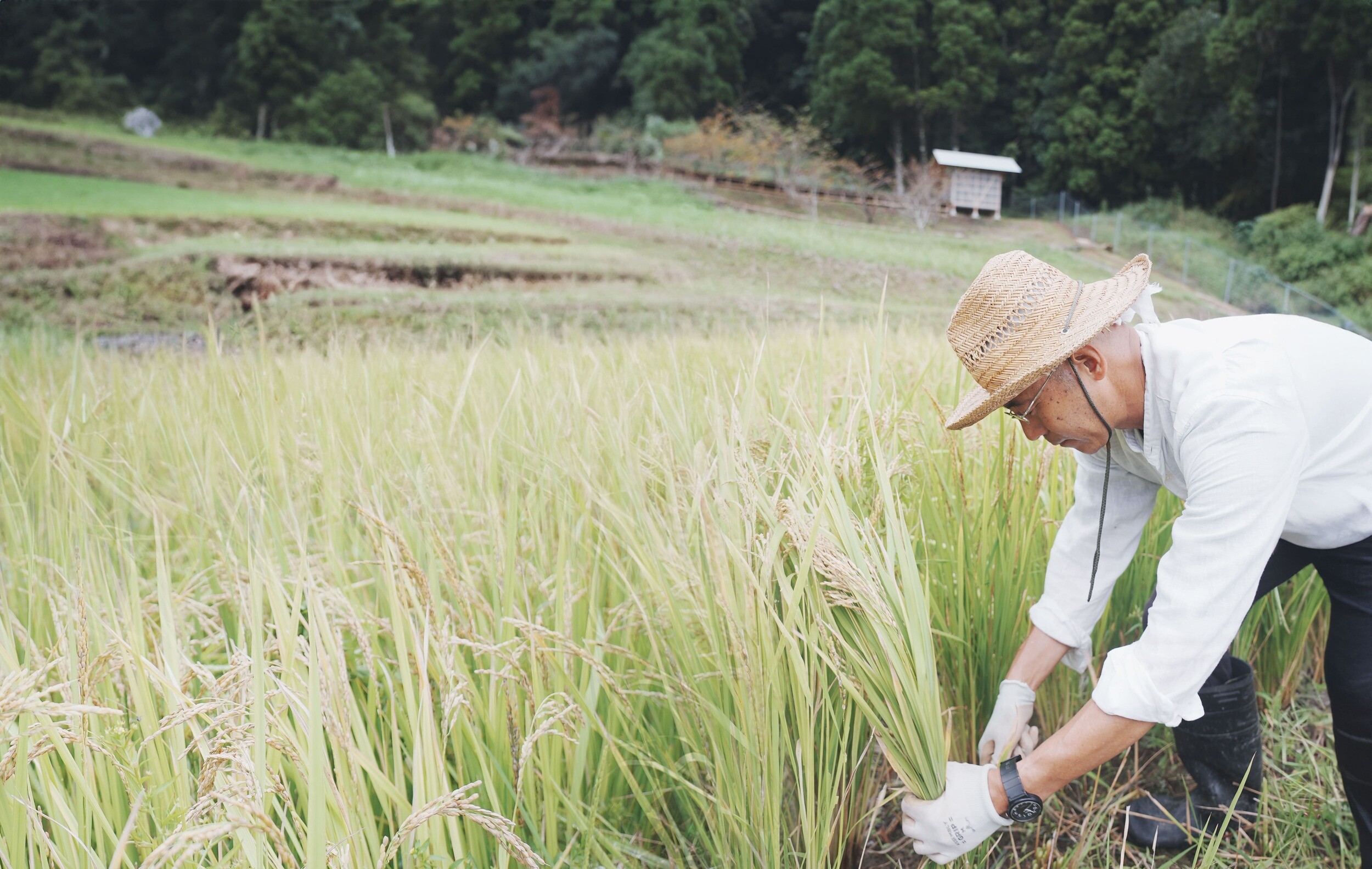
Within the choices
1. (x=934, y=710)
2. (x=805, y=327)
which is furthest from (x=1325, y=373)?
(x=805, y=327)

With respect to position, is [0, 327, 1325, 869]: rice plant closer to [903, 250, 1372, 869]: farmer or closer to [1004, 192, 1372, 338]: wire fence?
[903, 250, 1372, 869]: farmer

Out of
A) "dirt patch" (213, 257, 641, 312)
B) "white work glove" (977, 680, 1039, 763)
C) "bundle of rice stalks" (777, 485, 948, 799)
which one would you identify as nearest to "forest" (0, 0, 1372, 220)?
"dirt patch" (213, 257, 641, 312)

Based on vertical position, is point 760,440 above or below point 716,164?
below

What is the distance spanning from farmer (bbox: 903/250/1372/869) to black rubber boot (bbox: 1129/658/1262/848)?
0.06m

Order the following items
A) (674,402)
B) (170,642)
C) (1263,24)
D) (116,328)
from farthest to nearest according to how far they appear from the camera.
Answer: (1263,24) → (116,328) → (674,402) → (170,642)

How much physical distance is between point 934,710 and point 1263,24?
5.38m

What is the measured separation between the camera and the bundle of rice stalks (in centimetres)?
85

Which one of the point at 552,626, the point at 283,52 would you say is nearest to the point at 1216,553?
the point at 552,626

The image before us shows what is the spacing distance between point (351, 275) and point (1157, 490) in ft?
13.9

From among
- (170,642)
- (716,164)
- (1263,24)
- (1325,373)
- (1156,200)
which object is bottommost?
(170,642)

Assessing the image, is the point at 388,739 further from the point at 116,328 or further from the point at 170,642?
the point at 116,328

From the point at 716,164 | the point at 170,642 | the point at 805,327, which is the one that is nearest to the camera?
the point at 170,642

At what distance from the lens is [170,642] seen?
828mm

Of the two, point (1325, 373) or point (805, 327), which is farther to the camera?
point (805, 327)
